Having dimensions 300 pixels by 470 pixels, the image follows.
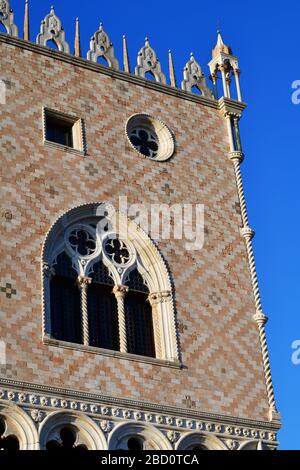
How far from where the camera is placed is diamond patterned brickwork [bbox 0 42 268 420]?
17328 millimetres

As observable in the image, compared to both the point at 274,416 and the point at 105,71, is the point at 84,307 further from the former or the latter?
the point at 105,71

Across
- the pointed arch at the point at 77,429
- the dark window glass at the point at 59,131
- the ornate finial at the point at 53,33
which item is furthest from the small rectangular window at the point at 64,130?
the pointed arch at the point at 77,429

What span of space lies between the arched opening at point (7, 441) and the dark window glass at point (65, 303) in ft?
6.83

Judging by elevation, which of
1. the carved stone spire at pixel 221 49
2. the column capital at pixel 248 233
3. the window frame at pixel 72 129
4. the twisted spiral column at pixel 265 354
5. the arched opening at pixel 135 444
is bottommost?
the arched opening at pixel 135 444

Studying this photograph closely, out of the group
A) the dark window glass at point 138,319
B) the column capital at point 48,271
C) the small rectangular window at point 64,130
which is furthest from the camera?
the small rectangular window at point 64,130

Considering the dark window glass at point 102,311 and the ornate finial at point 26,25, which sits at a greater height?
the ornate finial at point 26,25

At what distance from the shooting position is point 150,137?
838 inches

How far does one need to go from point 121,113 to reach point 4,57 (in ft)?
8.98

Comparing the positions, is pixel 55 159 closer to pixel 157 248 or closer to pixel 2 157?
pixel 2 157

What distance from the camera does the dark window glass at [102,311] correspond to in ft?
59.8

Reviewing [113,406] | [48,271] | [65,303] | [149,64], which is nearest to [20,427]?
[113,406]

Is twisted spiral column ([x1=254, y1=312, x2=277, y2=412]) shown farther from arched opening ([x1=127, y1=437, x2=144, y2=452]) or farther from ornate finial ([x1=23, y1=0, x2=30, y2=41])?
ornate finial ([x1=23, y1=0, x2=30, y2=41])

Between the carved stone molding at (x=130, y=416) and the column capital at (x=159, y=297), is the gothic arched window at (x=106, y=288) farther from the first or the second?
the carved stone molding at (x=130, y=416)

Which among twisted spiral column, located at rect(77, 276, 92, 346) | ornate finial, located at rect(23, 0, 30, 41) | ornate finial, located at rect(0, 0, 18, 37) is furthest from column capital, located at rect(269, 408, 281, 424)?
ornate finial, located at rect(0, 0, 18, 37)
